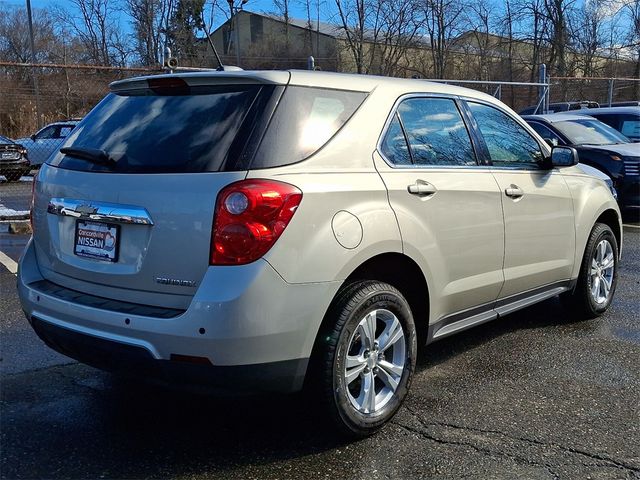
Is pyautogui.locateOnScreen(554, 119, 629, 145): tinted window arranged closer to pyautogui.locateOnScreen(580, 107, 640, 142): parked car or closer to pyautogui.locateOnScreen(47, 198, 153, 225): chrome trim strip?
pyautogui.locateOnScreen(580, 107, 640, 142): parked car

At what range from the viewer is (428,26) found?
135 ft

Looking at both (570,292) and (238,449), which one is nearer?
(238,449)

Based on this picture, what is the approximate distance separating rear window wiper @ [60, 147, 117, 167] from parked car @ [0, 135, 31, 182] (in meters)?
15.1

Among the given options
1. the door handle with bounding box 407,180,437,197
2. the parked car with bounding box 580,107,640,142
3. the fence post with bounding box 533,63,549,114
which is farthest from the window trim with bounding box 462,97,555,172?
the fence post with bounding box 533,63,549,114

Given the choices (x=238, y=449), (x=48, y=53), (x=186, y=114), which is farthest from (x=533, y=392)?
(x=48, y=53)

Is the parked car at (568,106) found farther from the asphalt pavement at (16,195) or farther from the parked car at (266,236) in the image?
the parked car at (266,236)

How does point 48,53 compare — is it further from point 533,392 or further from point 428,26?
point 533,392

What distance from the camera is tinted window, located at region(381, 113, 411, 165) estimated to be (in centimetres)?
335

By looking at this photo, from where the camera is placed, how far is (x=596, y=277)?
202 inches

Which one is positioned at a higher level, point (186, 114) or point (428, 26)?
point (428, 26)

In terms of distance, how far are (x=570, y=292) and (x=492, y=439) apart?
2.15 metres

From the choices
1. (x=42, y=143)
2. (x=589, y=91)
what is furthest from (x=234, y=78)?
(x=589, y=91)

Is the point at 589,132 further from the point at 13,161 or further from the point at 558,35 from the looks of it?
the point at 558,35

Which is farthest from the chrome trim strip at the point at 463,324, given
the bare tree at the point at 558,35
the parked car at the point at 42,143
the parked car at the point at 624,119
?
the bare tree at the point at 558,35
